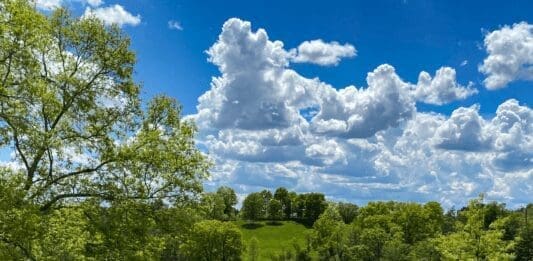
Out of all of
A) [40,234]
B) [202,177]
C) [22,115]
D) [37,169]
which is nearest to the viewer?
[40,234]

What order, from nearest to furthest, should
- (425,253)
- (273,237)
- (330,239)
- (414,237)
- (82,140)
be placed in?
(82,140) < (425,253) < (330,239) < (414,237) < (273,237)

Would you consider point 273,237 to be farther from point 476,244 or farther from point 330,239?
point 476,244

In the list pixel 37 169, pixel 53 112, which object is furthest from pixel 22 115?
pixel 37 169

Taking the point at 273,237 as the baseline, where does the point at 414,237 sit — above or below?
above

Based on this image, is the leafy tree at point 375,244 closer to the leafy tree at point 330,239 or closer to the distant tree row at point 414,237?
the distant tree row at point 414,237

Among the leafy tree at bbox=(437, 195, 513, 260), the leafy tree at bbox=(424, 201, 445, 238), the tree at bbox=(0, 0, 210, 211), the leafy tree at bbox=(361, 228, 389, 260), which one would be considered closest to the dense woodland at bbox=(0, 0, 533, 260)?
the tree at bbox=(0, 0, 210, 211)

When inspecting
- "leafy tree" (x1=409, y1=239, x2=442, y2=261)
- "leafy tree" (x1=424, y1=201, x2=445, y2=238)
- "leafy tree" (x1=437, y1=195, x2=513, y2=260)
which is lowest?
"leafy tree" (x1=409, y1=239, x2=442, y2=261)

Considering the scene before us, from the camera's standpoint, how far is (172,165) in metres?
28.8

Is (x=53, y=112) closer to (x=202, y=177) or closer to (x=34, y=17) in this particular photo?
(x=34, y=17)

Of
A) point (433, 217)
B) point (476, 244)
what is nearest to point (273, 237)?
point (433, 217)

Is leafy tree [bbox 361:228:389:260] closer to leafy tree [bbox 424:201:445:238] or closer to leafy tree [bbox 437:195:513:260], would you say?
leafy tree [bbox 424:201:445:238]

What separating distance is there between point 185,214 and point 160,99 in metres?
6.62

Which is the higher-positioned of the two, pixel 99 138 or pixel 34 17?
pixel 34 17

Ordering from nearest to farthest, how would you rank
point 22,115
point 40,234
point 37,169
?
point 40,234, point 22,115, point 37,169
